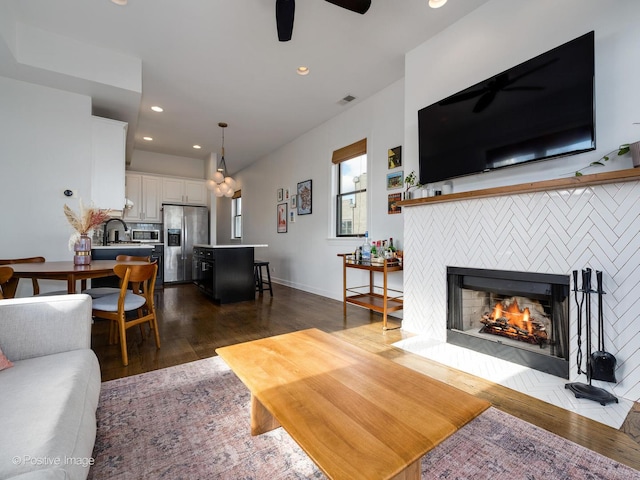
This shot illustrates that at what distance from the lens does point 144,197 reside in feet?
21.2

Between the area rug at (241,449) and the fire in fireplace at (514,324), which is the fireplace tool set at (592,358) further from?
the area rug at (241,449)

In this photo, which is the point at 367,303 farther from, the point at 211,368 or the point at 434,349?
the point at 211,368

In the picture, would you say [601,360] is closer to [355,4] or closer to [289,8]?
[355,4]

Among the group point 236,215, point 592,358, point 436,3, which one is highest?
point 436,3

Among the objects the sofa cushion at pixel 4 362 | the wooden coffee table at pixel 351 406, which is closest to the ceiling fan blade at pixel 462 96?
the wooden coffee table at pixel 351 406

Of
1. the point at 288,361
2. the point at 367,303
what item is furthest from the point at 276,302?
the point at 288,361

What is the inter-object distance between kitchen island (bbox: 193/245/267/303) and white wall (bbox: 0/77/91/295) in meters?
1.73

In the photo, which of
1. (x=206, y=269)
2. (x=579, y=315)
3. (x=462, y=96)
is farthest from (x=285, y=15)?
(x=206, y=269)

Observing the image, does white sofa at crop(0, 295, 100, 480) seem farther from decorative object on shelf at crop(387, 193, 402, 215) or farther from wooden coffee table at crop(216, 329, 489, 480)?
decorative object on shelf at crop(387, 193, 402, 215)

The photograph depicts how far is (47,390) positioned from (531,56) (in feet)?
11.7

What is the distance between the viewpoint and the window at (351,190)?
4.37 metres

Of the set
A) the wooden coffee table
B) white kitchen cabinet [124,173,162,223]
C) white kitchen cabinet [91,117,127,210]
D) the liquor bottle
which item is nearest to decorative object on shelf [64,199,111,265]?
white kitchen cabinet [91,117,127,210]

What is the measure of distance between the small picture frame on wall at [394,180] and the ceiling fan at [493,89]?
1.12 meters

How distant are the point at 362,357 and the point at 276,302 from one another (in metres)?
3.20
